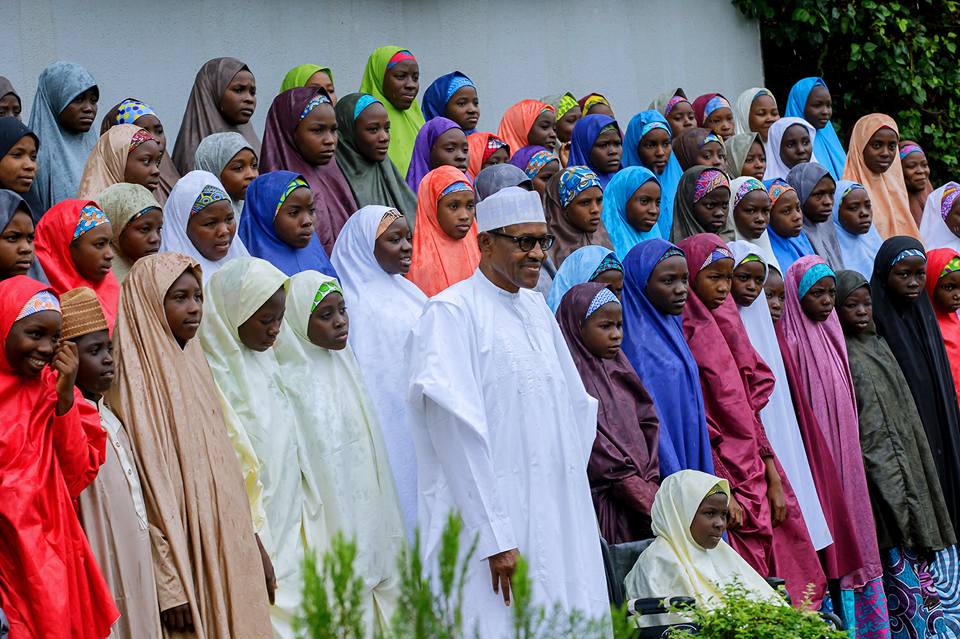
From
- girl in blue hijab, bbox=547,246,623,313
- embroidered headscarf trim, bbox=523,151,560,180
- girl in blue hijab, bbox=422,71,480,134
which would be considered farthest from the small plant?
girl in blue hijab, bbox=422,71,480,134

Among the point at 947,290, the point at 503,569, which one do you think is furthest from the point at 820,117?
the point at 503,569

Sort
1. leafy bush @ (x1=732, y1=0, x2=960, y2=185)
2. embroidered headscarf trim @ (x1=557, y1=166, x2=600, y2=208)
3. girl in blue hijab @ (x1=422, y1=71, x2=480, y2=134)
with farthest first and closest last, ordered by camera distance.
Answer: leafy bush @ (x1=732, y1=0, x2=960, y2=185) → girl in blue hijab @ (x1=422, y1=71, x2=480, y2=134) → embroidered headscarf trim @ (x1=557, y1=166, x2=600, y2=208)

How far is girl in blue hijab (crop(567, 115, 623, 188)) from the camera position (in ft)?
32.3

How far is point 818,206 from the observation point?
10.3m

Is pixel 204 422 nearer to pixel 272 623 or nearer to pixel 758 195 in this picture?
pixel 272 623

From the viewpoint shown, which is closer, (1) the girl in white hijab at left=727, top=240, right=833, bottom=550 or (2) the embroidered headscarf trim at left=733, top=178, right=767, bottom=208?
(1) the girl in white hijab at left=727, top=240, right=833, bottom=550

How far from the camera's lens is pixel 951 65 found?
1417cm

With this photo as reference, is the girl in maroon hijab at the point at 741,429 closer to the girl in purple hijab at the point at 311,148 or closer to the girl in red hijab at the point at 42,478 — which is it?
the girl in purple hijab at the point at 311,148

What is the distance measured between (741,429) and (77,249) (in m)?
3.51

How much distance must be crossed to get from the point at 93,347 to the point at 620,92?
856 centimetres

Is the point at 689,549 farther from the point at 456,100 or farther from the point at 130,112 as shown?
the point at 456,100

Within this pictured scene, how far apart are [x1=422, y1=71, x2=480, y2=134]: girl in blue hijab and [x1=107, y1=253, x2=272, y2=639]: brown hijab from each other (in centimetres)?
456

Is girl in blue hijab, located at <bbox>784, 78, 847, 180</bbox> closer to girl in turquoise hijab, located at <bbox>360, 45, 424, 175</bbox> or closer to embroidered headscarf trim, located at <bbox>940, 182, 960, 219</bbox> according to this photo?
embroidered headscarf trim, located at <bbox>940, 182, 960, 219</bbox>

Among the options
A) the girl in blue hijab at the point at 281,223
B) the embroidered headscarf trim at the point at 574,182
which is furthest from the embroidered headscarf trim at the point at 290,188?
the embroidered headscarf trim at the point at 574,182
